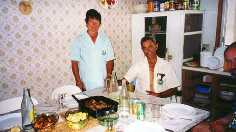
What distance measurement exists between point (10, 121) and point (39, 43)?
1.61 meters

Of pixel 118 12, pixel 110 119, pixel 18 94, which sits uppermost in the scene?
pixel 118 12

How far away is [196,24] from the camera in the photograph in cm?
371

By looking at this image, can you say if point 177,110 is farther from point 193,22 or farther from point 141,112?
point 193,22

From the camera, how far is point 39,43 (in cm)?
314

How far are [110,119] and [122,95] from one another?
42 cm

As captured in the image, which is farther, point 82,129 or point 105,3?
point 105,3

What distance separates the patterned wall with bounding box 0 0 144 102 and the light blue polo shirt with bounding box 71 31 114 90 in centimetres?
54

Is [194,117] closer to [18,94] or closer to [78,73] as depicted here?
[78,73]

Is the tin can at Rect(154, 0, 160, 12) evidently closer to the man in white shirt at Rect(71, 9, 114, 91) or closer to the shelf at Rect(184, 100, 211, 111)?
the man in white shirt at Rect(71, 9, 114, 91)

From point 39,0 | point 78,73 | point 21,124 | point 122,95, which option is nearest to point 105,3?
point 39,0

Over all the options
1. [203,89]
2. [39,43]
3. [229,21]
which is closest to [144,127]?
[39,43]

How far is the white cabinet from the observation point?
349cm

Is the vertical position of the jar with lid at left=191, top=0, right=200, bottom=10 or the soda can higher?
the jar with lid at left=191, top=0, right=200, bottom=10

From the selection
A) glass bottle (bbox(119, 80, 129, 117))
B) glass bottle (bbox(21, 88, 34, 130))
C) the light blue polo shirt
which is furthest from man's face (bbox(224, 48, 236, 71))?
the light blue polo shirt
